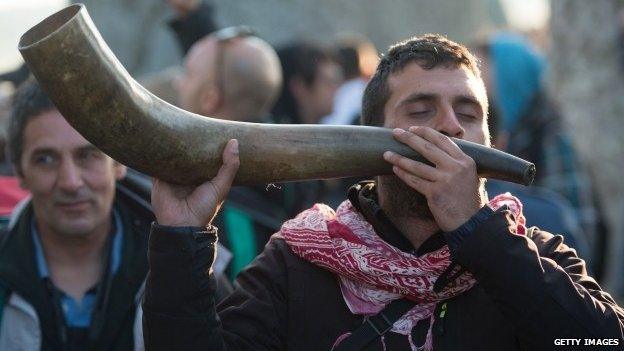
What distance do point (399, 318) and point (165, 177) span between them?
742 millimetres

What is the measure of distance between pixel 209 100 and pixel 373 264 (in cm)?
296

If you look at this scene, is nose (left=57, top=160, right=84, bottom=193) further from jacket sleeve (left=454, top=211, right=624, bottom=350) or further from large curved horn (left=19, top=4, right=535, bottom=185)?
jacket sleeve (left=454, top=211, right=624, bottom=350)

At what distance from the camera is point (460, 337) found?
304cm

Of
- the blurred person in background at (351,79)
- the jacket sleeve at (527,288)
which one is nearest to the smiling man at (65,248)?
the jacket sleeve at (527,288)

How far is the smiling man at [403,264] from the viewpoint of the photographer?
9.31ft

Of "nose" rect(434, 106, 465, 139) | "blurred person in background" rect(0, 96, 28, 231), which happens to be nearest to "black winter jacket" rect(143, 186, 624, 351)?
"nose" rect(434, 106, 465, 139)

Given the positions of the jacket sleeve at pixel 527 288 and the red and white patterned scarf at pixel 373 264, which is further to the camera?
the red and white patterned scarf at pixel 373 264

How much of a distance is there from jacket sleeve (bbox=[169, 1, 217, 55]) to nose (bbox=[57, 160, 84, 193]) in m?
3.32

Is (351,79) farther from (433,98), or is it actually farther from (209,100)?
(433,98)

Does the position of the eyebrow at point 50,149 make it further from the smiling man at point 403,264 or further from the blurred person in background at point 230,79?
the blurred person in background at point 230,79

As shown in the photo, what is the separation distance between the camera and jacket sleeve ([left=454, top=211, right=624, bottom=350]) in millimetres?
2805

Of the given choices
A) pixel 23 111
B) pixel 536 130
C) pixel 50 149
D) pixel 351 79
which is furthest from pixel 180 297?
pixel 351 79

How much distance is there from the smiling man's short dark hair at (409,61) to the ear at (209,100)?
2560mm

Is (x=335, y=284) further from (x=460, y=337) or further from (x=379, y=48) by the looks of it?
(x=379, y=48)
